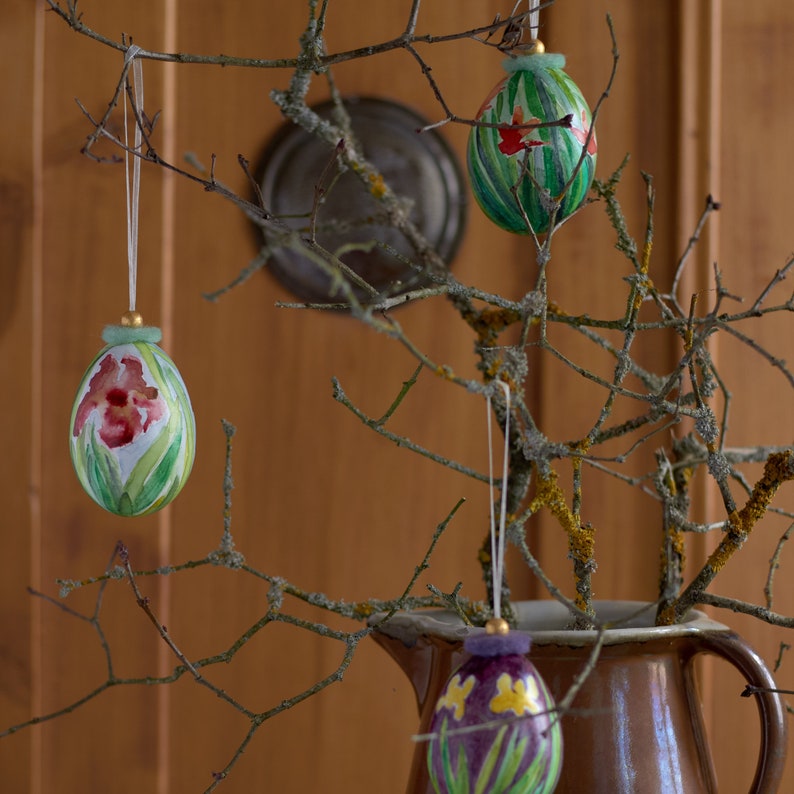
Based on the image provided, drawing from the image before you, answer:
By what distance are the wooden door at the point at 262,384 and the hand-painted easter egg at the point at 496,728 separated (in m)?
0.50

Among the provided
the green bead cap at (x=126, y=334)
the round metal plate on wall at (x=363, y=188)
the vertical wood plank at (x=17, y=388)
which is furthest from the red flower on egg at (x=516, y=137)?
the vertical wood plank at (x=17, y=388)

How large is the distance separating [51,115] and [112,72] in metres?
0.07

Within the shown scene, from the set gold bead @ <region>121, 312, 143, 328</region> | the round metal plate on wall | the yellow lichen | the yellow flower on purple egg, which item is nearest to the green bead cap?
gold bead @ <region>121, 312, 143, 328</region>

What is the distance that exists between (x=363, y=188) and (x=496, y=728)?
585 millimetres

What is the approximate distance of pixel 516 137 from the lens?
49 cm

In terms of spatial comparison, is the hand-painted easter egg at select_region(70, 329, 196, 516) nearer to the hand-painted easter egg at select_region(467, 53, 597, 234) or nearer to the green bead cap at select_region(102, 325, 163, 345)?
the green bead cap at select_region(102, 325, 163, 345)

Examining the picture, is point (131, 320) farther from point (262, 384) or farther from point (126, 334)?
point (262, 384)

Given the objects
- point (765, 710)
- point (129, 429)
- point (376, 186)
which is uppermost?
point (376, 186)

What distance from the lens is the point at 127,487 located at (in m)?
0.49

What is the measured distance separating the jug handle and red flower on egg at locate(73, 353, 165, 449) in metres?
0.27

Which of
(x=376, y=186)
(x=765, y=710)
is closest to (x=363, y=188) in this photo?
(x=376, y=186)

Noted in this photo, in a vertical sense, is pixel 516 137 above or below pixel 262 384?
above

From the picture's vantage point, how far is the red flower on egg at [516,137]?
0.49m

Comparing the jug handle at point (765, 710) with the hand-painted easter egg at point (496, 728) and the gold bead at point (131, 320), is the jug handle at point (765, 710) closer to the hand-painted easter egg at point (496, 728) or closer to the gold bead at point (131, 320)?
the hand-painted easter egg at point (496, 728)
